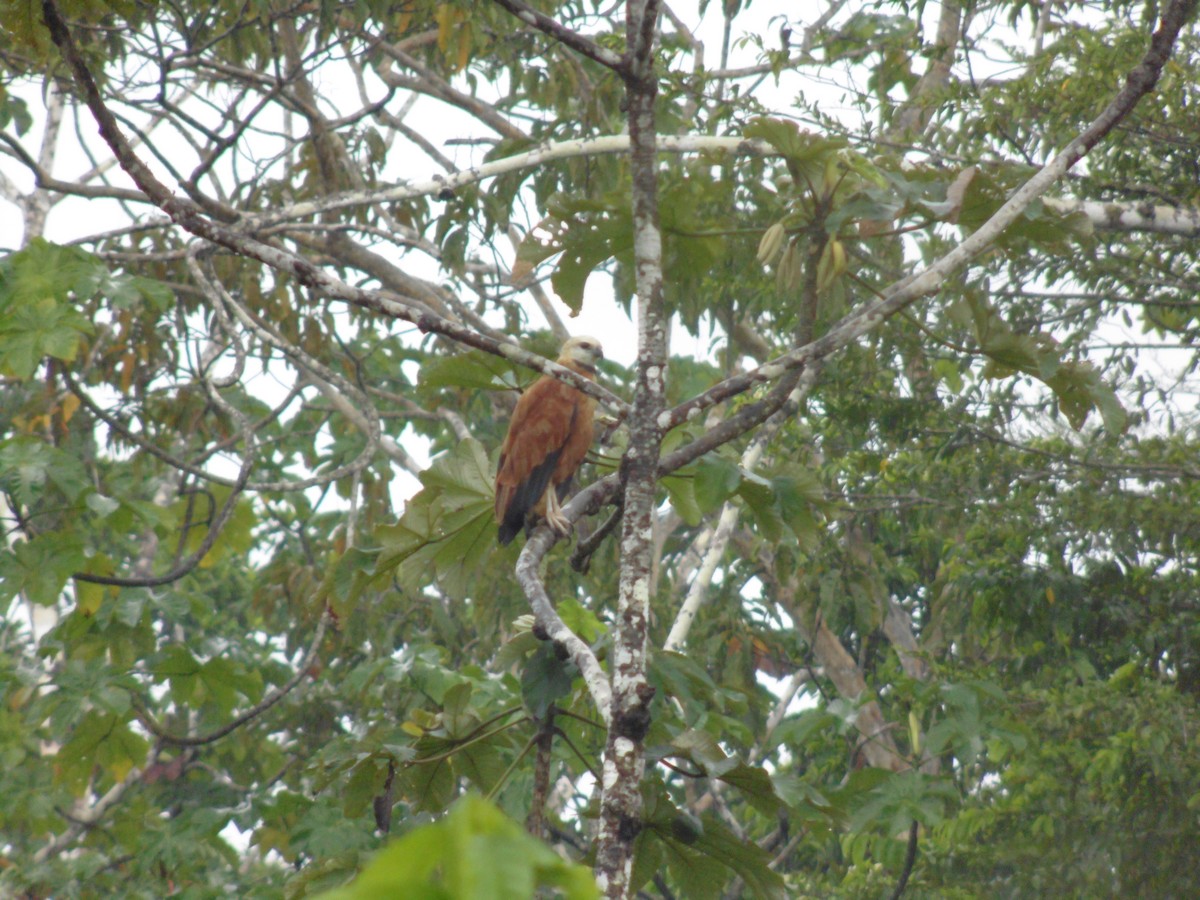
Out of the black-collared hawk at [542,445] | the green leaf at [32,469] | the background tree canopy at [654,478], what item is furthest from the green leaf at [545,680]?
the green leaf at [32,469]

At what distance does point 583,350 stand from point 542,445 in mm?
1067

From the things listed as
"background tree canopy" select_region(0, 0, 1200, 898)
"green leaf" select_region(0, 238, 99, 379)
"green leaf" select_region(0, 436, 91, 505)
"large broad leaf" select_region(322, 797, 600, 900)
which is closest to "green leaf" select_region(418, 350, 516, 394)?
"background tree canopy" select_region(0, 0, 1200, 898)

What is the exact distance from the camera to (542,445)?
4207mm

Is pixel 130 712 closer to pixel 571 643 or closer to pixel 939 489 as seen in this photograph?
pixel 571 643

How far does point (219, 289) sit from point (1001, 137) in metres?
3.79

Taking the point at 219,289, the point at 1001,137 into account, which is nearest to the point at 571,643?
the point at 219,289

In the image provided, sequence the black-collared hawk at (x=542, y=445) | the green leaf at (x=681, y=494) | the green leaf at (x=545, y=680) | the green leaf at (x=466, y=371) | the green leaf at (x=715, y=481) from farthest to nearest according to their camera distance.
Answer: the black-collared hawk at (x=542, y=445)
the green leaf at (x=681, y=494)
the green leaf at (x=466, y=371)
the green leaf at (x=715, y=481)
the green leaf at (x=545, y=680)

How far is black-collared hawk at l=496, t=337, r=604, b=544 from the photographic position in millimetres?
4180

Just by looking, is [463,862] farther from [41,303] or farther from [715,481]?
[41,303]

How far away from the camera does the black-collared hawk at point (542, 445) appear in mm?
4180

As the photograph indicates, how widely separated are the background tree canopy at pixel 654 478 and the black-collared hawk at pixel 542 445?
502 millimetres

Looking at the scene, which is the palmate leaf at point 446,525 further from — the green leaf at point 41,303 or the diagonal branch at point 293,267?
the green leaf at point 41,303

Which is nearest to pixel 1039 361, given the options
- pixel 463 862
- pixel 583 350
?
pixel 463 862

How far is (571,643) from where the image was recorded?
206cm
